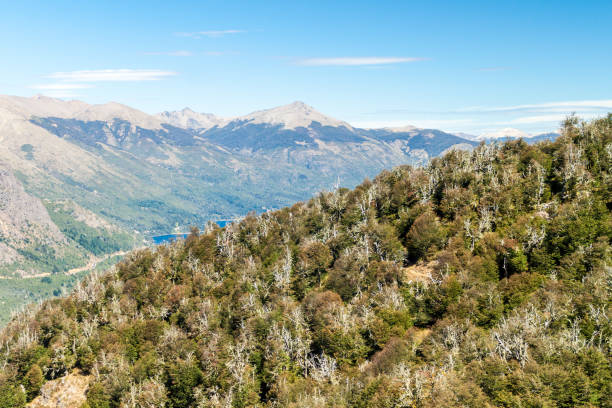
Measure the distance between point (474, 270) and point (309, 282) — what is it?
44.5 meters

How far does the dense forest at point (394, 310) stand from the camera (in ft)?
185

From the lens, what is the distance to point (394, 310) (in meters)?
76.9

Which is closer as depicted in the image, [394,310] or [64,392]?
[394,310]

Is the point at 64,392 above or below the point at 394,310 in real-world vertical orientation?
below

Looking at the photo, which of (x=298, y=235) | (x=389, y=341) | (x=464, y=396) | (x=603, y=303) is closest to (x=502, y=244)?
(x=603, y=303)

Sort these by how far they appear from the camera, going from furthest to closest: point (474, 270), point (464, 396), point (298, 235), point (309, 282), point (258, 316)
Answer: point (298, 235) < point (309, 282) < point (258, 316) < point (474, 270) < point (464, 396)

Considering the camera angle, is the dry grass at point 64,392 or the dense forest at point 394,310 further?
the dry grass at point 64,392

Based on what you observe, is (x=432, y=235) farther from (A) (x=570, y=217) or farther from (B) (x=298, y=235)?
(B) (x=298, y=235)

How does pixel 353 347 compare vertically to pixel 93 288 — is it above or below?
above

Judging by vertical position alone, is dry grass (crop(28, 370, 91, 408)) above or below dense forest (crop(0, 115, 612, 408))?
below

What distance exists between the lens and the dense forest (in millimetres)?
56312

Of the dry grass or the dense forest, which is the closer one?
the dense forest

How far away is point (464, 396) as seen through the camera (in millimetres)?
48594

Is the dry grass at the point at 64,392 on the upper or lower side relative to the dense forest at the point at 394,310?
lower
